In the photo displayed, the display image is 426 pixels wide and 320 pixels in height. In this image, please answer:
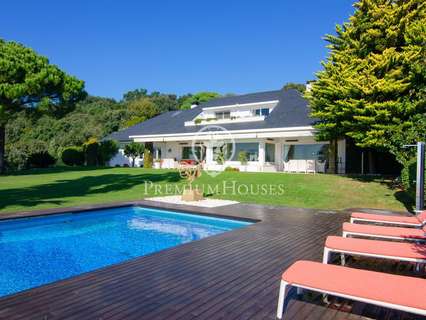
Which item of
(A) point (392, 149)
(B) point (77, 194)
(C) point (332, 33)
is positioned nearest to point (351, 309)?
(A) point (392, 149)

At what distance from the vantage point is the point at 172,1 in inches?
992

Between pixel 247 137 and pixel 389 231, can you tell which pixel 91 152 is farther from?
pixel 389 231

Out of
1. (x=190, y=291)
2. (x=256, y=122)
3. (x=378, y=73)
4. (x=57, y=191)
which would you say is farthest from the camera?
(x=256, y=122)

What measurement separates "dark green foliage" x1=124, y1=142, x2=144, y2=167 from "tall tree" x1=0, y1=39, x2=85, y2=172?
1692cm

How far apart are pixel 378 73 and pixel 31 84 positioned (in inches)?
860

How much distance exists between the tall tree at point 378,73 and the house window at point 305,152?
261 inches

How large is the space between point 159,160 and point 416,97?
1071 inches

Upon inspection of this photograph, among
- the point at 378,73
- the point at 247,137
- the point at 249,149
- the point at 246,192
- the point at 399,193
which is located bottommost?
the point at 246,192

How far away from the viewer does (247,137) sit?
30.3 m

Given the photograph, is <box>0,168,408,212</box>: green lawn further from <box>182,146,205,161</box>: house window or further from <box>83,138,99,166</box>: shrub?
<box>83,138,99,166</box>: shrub

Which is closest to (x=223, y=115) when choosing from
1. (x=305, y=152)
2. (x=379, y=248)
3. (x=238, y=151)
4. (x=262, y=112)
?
(x=262, y=112)

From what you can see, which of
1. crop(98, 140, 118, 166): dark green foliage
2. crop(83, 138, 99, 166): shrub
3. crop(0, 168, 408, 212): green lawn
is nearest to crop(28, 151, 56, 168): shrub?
crop(83, 138, 99, 166): shrub

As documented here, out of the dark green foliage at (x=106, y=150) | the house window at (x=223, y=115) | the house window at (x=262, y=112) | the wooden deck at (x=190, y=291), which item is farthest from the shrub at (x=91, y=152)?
the wooden deck at (x=190, y=291)

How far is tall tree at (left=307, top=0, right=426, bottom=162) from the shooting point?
18.6 metres
